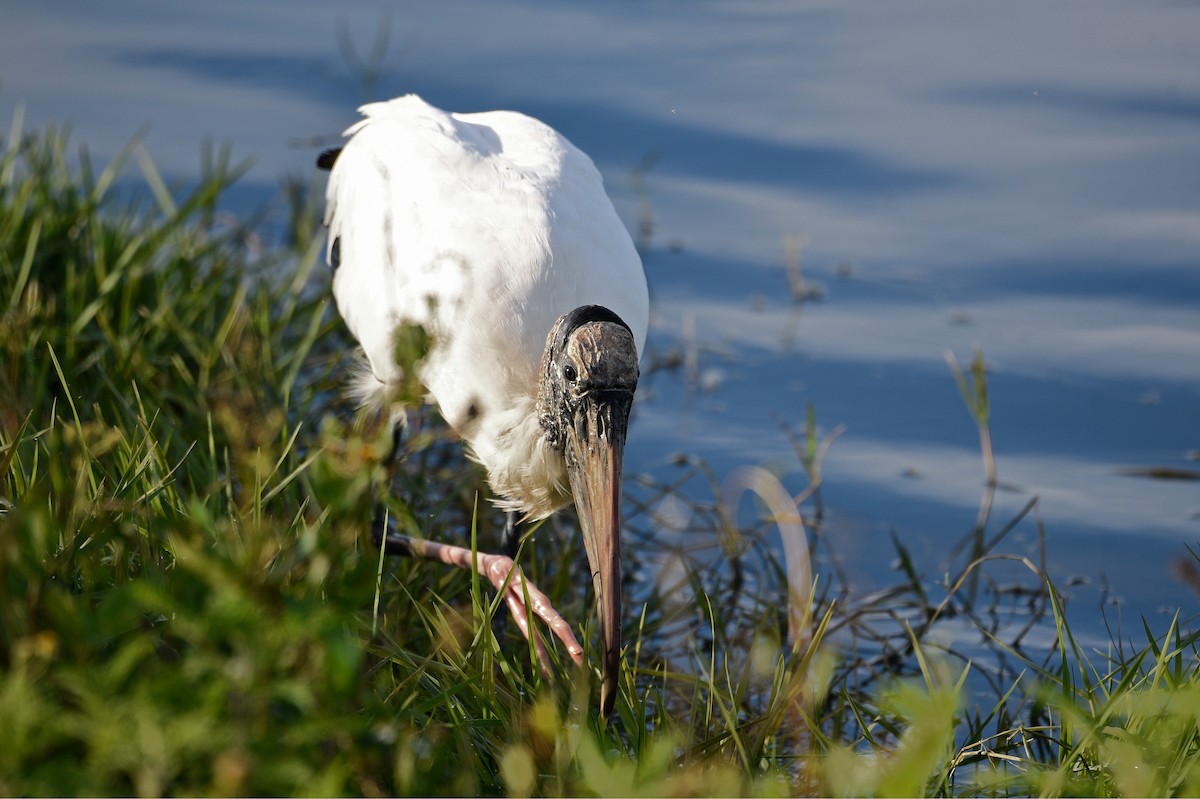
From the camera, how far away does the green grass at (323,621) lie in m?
1.38

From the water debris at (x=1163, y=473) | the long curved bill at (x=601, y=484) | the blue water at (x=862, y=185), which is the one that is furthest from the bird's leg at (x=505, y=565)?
the water debris at (x=1163, y=473)

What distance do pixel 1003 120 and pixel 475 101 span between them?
2526mm

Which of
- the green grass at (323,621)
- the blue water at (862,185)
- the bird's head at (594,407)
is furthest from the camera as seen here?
the blue water at (862,185)

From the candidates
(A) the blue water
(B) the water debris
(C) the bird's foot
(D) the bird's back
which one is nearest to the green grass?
(C) the bird's foot

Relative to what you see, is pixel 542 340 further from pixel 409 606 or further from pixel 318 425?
pixel 318 425

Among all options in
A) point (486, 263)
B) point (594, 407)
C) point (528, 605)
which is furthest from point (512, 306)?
point (528, 605)

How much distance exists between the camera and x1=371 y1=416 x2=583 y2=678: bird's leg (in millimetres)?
2721

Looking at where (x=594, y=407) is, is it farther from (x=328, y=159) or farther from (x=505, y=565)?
(x=328, y=159)

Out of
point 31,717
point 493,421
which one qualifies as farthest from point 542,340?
point 31,717

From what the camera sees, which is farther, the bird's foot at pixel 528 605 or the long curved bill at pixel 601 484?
the long curved bill at pixel 601 484

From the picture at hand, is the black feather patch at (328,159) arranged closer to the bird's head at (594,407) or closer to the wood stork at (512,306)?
the wood stork at (512,306)

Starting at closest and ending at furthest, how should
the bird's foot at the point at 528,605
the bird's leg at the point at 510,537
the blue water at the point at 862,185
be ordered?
the bird's foot at the point at 528,605, the bird's leg at the point at 510,537, the blue water at the point at 862,185

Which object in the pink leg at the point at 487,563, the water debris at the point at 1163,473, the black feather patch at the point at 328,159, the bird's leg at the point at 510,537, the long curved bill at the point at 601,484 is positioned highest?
the black feather patch at the point at 328,159

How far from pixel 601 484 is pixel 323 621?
1.53 meters
